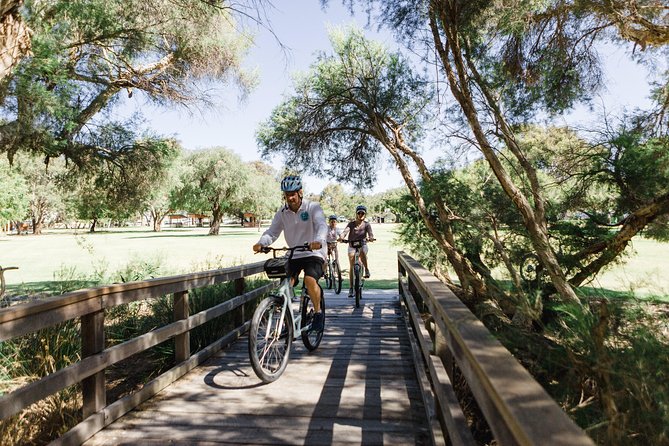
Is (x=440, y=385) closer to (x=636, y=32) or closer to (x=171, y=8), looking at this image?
(x=636, y=32)

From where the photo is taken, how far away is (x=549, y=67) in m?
7.22

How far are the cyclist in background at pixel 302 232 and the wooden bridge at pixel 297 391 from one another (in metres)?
0.78

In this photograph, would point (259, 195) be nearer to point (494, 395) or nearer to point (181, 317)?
point (181, 317)

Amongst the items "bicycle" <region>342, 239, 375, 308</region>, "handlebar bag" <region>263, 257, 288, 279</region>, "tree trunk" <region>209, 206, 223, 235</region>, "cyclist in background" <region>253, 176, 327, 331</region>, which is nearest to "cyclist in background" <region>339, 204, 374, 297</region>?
"bicycle" <region>342, 239, 375, 308</region>

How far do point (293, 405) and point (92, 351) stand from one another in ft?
5.25

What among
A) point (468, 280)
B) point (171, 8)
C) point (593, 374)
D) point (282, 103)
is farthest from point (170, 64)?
point (593, 374)

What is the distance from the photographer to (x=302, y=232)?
5109mm

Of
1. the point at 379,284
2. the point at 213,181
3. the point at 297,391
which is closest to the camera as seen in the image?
the point at 297,391

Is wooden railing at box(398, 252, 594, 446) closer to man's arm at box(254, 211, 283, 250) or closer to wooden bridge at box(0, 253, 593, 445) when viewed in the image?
wooden bridge at box(0, 253, 593, 445)

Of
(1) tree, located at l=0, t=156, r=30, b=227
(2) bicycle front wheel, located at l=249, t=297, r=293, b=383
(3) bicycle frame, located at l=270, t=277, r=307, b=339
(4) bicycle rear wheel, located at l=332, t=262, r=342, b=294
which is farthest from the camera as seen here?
(1) tree, located at l=0, t=156, r=30, b=227

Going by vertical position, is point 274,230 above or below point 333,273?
above

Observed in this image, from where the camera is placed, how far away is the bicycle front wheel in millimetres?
3998

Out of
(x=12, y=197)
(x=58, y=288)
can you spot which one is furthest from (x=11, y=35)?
(x=12, y=197)

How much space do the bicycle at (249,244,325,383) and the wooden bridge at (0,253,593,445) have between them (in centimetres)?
18
